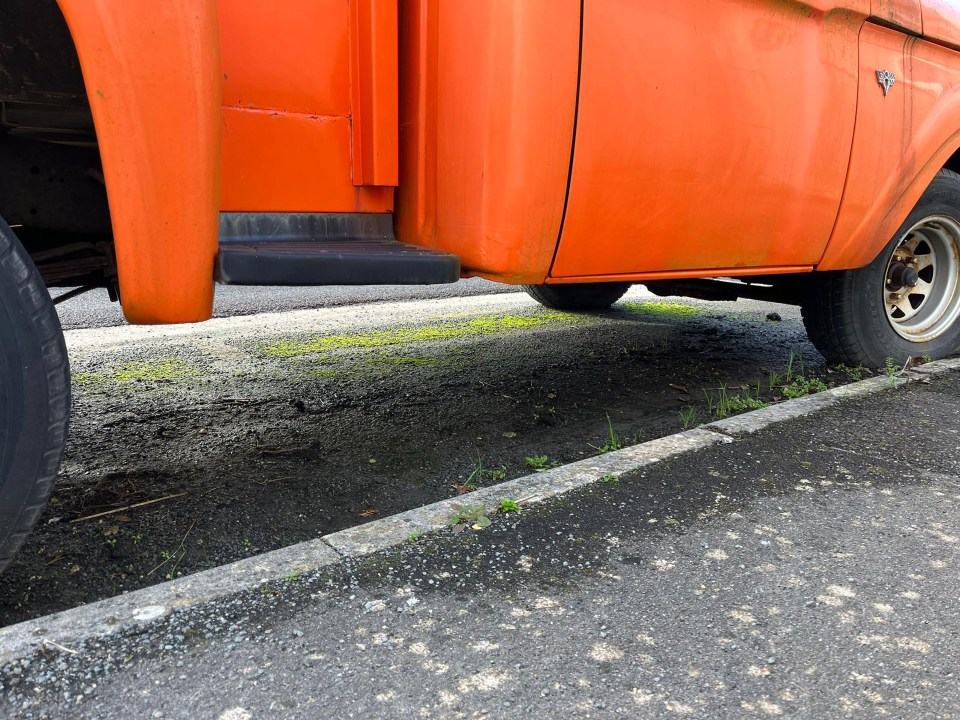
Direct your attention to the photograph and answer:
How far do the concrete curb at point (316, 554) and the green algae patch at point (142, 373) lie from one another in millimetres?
1926

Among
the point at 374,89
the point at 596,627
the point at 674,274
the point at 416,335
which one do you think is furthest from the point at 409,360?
the point at 596,627

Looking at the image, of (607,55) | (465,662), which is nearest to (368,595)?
(465,662)

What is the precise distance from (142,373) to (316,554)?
7.04 ft

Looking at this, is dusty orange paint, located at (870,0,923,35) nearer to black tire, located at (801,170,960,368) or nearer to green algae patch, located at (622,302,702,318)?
black tire, located at (801,170,960,368)

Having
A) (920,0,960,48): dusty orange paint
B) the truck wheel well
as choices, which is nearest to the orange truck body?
the truck wheel well

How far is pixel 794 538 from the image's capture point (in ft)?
6.72

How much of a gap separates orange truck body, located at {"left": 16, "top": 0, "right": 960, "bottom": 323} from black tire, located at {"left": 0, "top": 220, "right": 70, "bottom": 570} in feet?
0.85

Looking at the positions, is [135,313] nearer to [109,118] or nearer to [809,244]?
[109,118]

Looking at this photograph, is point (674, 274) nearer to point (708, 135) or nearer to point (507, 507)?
point (708, 135)

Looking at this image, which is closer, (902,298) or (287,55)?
(287,55)

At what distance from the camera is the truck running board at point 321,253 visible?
1.93 metres

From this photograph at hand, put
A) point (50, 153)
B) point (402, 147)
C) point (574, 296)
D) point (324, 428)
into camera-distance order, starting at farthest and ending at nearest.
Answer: point (574, 296), point (324, 428), point (402, 147), point (50, 153)

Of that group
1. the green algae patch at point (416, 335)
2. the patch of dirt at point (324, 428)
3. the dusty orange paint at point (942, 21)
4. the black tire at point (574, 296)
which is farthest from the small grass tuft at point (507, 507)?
the black tire at point (574, 296)

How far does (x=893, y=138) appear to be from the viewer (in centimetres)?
312
